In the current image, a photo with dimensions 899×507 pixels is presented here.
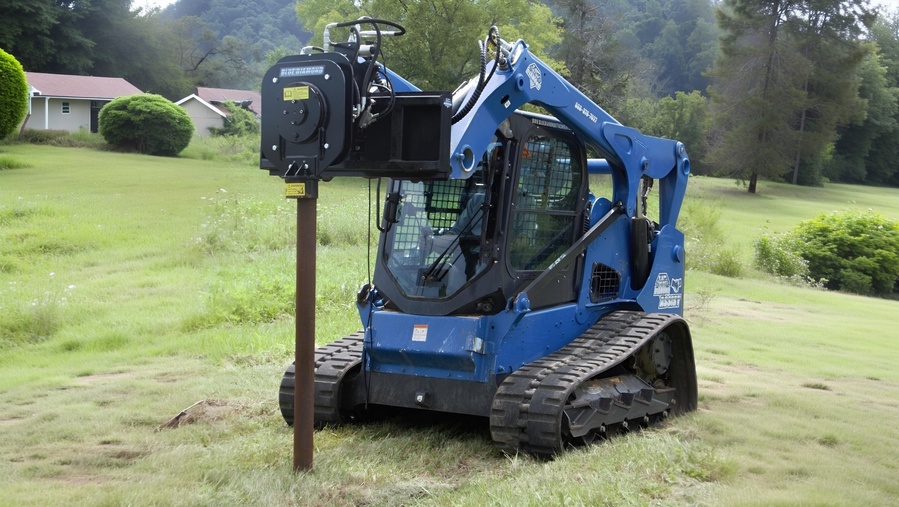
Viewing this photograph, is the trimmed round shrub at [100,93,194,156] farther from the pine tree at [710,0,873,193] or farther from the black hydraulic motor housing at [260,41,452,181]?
the black hydraulic motor housing at [260,41,452,181]

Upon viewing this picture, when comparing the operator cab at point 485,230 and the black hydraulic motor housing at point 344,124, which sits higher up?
the black hydraulic motor housing at point 344,124

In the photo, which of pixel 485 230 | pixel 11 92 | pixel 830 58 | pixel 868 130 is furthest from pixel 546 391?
pixel 868 130

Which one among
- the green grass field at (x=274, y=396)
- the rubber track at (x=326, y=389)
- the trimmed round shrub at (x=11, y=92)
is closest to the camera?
the green grass field at (x=274, y=396)

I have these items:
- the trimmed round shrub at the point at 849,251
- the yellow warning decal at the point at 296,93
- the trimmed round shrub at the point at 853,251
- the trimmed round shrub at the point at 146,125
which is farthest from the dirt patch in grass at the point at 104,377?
the trimmed round shrub at the point at 146,125

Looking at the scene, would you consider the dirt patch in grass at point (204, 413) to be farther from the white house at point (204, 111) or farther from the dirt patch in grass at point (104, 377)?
the white house at point (204, 111)

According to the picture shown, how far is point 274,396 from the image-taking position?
820cm

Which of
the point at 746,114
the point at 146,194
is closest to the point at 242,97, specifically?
the point at 746,114

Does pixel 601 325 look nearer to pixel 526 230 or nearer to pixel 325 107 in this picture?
pixel 526 230

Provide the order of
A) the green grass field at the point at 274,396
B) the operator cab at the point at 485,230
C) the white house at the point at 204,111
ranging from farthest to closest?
the white house at the point at 204,111, the operator cab at the point at 485,230, the green grass field at the point at 274,396

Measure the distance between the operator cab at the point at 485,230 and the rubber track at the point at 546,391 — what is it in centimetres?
47

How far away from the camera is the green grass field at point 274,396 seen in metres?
5.57

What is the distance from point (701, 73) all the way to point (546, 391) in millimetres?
57040

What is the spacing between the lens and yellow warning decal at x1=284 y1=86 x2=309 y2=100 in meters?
5.45

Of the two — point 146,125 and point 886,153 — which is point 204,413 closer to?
point 146,125
